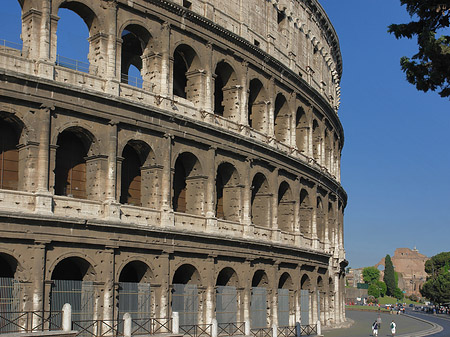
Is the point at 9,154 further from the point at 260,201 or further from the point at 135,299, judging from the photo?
the point at 260,201

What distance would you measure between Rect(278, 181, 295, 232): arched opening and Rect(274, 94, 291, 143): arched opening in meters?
2.97

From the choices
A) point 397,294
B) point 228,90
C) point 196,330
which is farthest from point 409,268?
point 196,330

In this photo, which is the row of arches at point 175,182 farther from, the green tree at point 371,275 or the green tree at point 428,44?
the green tree at point 371,275

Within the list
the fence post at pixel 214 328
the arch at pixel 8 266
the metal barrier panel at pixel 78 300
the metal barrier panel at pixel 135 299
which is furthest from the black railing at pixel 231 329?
the arch at pixel 8 266

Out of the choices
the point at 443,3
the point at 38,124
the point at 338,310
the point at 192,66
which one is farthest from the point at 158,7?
the point at 338,310

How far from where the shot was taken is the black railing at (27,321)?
76.8 ft

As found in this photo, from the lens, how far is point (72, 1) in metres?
27.6

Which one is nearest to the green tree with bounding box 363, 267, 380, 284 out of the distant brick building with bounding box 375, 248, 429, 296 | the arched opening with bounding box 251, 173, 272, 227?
the distant brick building with bounding box 375, 248, 429, 296

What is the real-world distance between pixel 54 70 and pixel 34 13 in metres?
2.24

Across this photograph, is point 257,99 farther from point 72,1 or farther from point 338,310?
point 338,310

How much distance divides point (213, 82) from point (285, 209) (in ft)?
33.9

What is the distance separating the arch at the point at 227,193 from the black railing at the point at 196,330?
20.2 feet

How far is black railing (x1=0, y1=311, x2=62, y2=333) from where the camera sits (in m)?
23.4

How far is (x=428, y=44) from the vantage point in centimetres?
1567
